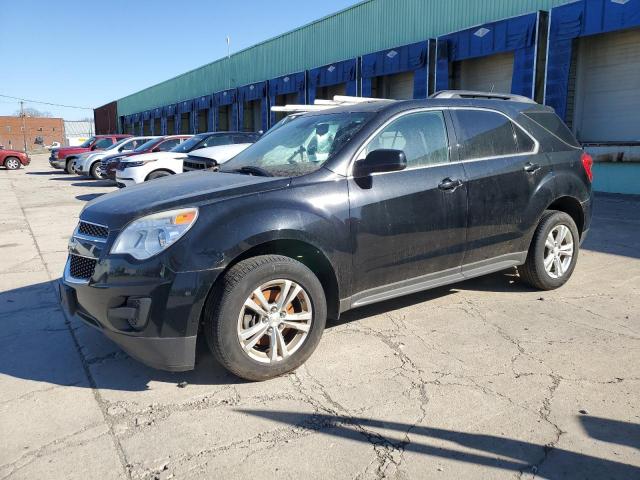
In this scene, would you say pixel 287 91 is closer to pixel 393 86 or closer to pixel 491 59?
pixel 393 86

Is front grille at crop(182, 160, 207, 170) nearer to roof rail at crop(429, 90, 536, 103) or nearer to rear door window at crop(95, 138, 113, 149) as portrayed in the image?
roof rail at crop(429, 90, 536, 103)

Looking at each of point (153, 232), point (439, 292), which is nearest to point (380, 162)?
point (153, 232)

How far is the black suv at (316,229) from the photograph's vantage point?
10.2 feet

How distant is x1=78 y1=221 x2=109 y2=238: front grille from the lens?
332 cm

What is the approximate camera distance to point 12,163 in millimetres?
28422

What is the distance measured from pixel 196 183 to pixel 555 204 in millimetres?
3546

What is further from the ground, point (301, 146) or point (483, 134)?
point (483, 134)

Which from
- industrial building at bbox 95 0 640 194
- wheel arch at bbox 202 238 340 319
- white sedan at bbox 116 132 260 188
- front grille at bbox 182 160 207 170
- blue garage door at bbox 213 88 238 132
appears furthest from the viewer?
blue garage door at bbox 213 88 238 132

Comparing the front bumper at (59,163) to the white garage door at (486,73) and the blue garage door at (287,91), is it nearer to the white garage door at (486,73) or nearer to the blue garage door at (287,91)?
the blue garage door at (287,91)

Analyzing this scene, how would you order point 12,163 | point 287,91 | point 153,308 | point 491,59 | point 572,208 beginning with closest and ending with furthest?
point 153,308 < point 572,208 < point 491,59 < point 287,91 < point 12,163

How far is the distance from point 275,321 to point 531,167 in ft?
9.49

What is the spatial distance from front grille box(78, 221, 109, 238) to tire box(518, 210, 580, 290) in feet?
12.4

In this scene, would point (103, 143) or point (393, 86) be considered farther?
point (103, 143)

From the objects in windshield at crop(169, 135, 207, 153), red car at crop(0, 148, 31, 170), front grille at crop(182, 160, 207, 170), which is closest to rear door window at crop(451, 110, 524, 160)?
front grille at crop(182, 160, 207, 170)
